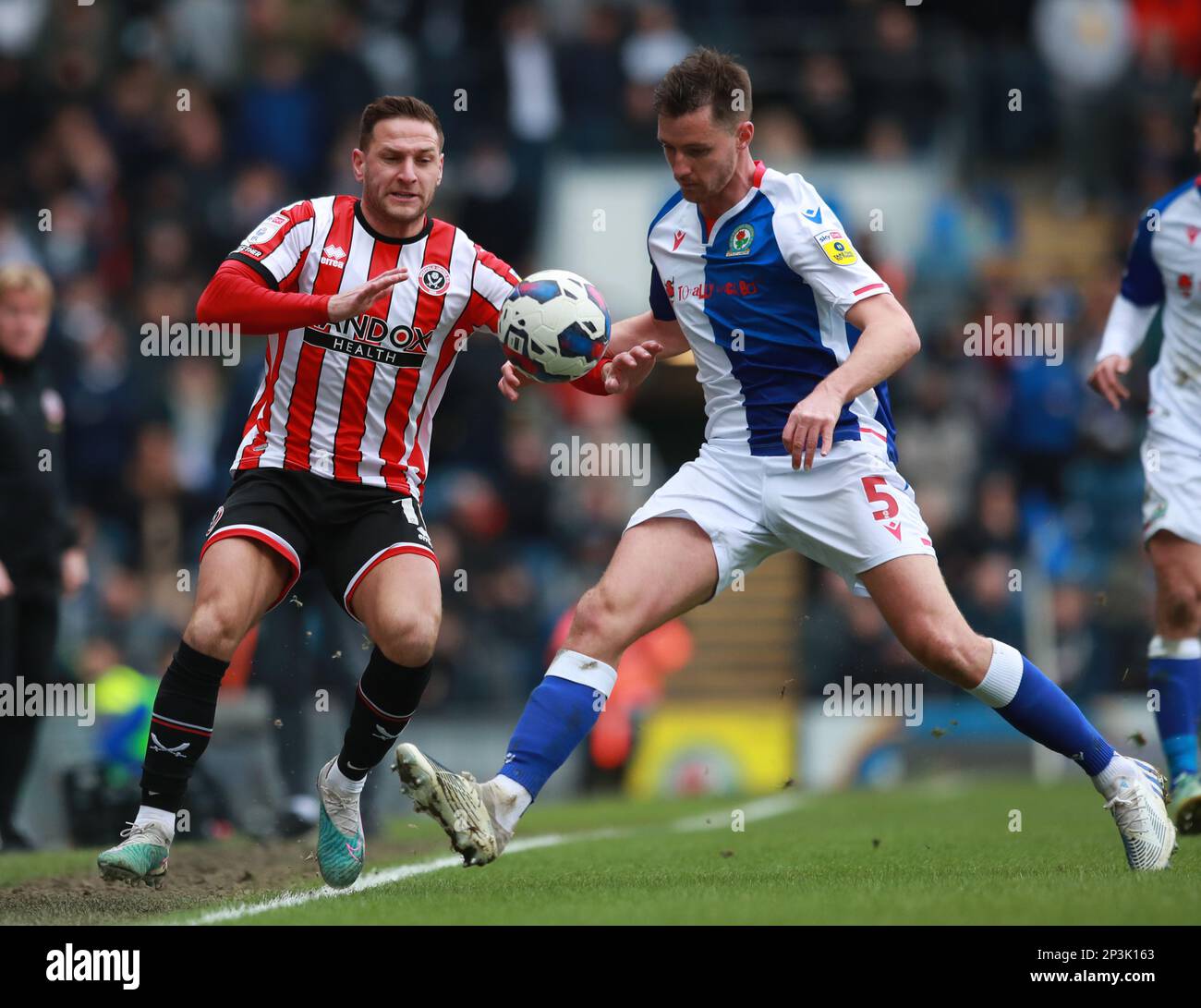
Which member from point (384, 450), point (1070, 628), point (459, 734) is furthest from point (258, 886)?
point (1070, 628)

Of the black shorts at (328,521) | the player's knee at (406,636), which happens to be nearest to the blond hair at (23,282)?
the black shorts at (328,521)

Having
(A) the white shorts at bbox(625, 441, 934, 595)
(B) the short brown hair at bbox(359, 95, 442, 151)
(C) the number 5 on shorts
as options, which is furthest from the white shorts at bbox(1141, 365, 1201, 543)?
(B) the short brown hair at bbox(359, 95, 442, 151)

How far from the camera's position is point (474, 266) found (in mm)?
6531

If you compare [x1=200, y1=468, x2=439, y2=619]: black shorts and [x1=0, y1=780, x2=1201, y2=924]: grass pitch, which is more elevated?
[x1=200, y1=468, x2=439, y2=619]: black shorts

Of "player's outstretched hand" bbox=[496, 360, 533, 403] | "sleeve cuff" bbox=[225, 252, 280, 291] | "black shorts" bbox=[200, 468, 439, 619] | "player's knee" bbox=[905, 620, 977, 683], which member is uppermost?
"sleeve cuff" bbox=[225, 252, 280, 291]

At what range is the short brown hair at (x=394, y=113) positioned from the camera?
248 inches

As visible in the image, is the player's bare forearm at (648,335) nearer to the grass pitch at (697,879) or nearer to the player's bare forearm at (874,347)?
the player's bare forearm at (874,347)

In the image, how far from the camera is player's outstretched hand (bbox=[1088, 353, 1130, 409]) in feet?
24.4

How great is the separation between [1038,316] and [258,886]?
34.7 feet

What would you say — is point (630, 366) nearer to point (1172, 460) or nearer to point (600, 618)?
point (600, 618)

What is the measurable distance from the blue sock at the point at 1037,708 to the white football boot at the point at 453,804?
1782 mm

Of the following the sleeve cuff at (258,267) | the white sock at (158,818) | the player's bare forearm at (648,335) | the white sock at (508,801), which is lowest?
the white sock at (158,818)

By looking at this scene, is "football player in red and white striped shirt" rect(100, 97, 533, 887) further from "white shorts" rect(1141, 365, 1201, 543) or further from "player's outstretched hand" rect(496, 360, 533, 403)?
"white shorts" rect(1141, 365, 1201, 543)

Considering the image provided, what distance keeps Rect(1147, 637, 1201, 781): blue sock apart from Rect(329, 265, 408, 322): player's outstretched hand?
3659 millimetres
